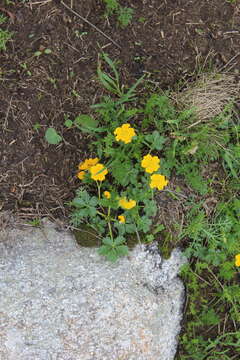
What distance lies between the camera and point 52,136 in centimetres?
319

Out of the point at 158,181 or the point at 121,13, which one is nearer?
the point at 158,181

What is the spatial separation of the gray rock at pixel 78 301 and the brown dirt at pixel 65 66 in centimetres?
37

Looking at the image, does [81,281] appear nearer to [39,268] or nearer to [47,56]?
[39,268]

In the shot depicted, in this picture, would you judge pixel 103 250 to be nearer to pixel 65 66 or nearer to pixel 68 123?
pixel 68 123

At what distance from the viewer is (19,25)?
10.3ft

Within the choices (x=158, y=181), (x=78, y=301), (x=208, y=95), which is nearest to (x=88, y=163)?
(x=158, y=181)

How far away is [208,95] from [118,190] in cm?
105

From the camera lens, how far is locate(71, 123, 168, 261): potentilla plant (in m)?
3.02

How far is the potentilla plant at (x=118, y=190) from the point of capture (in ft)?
9.89

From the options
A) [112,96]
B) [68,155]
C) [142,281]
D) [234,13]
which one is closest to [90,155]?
[68,155]

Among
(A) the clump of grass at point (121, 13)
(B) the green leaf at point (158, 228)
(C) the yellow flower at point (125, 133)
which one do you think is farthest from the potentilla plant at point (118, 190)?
(A) the clump of grass at point (121, 13)

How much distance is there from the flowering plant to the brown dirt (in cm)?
16

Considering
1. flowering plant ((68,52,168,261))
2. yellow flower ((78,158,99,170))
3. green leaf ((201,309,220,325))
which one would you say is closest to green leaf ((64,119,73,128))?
flowering plant ((68,52,168,261))

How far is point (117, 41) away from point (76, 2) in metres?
0.42
